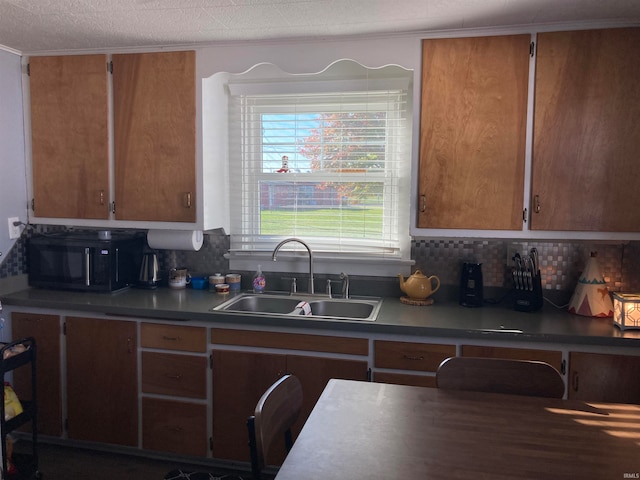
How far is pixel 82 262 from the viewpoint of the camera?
2.82m

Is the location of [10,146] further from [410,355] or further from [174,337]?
[410,355]

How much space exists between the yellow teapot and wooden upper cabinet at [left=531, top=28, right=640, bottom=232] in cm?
64

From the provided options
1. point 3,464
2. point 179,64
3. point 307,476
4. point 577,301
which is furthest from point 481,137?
point 3,464

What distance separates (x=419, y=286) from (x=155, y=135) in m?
1.66

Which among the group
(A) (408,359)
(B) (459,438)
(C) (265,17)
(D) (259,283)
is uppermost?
(C) (265,17)

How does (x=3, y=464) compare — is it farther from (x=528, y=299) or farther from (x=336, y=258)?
(x=528, y=299)

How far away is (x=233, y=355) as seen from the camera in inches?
97.0

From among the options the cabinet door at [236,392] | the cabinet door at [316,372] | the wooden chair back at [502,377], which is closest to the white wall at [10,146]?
the cabinet door at [236,392]

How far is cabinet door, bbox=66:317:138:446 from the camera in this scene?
2600 mm

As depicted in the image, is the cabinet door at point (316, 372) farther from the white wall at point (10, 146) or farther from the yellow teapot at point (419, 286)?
the white wall at point (10, 146)

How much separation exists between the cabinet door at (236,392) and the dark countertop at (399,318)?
7.1 inches

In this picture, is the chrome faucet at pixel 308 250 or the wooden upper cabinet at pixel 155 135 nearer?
the wooden upper cabinet at pixel 155 135

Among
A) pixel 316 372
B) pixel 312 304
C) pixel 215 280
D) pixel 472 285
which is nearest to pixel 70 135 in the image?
pixel 215 280

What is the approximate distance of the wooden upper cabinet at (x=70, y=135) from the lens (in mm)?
2811
